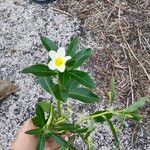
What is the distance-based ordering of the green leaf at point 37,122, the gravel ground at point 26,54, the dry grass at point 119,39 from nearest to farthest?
the green leaf at point 37,122 → the gravel ground at point 26,54 → the dry grass at point 119,39

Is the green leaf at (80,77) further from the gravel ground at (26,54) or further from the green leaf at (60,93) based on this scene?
the gravel ground at (26,54)

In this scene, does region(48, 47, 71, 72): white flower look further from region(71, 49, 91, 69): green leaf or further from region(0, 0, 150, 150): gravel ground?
region(0, 0, 150, 150): gravel ground

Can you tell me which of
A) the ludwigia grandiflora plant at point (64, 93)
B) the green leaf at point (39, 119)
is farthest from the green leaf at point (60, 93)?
the green leaf at point (39, 119)

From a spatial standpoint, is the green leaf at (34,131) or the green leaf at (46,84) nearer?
the green leaf at (34,131)

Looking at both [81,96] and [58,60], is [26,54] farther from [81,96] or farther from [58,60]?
[58,60]

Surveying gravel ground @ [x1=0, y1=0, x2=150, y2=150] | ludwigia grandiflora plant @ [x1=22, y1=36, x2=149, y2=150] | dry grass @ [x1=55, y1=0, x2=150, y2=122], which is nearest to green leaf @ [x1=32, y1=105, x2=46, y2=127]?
ludwigia grandiflora plant @ [x1=22, y1=36, x2=149, y2=150]

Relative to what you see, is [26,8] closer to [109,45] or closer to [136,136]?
[109,45]
